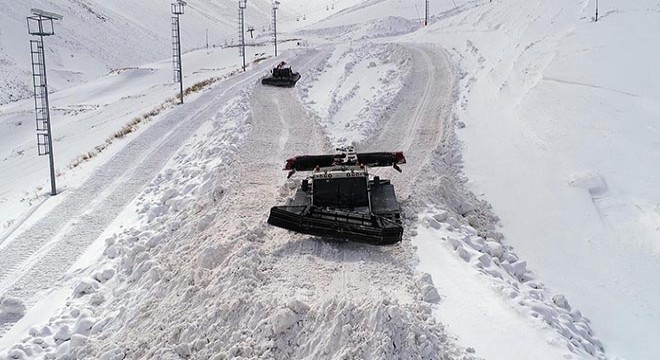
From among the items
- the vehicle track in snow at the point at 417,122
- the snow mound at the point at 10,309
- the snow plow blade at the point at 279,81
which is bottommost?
the snow mound at the point at 10,309

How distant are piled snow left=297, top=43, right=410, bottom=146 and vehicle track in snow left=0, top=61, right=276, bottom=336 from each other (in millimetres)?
5556

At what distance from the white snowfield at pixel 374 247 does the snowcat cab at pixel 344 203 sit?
39cm

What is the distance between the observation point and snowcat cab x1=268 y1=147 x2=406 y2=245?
10.8 meters

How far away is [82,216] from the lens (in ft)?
47.8

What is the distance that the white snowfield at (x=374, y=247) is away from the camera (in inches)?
338

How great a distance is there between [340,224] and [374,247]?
80 centimetres

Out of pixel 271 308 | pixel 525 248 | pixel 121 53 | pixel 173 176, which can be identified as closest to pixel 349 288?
pixel 271 308

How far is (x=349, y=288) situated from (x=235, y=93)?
19.7 m

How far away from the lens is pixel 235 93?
27500 millimetres

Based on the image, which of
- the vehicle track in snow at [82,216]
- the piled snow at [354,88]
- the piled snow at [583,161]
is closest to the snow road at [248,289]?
the vehicle track in snow at [82,216]

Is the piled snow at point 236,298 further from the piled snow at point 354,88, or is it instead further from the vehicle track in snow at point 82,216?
the piled snow at point 354,88

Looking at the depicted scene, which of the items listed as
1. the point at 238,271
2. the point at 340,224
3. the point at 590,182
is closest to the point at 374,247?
the point at 340,224

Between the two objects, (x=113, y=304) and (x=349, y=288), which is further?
(x=113, y=304)

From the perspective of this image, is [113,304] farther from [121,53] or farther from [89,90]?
[121,53]
